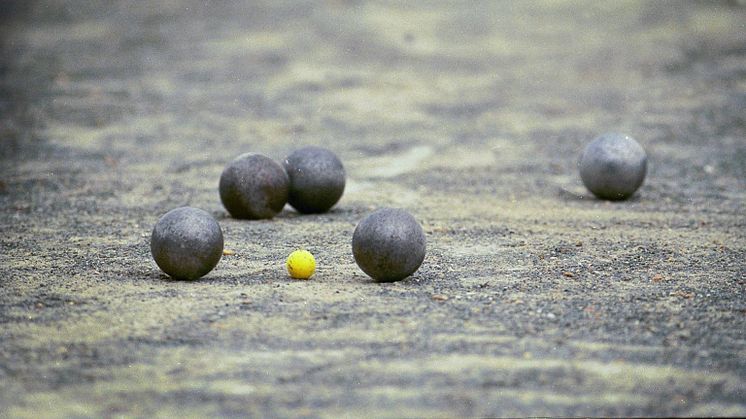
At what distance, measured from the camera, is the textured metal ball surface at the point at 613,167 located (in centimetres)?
1317

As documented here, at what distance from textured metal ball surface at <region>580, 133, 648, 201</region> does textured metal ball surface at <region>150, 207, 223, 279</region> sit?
626 centimetres

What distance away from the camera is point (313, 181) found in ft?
40.3

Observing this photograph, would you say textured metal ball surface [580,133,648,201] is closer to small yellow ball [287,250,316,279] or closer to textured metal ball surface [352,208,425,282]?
textured metal ball surface [352,208,425,282]

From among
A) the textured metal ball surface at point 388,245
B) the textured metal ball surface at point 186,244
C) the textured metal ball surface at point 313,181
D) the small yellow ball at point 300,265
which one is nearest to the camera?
the textured metal ball surface at point 388,245

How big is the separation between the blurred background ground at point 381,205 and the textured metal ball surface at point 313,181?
211 mm

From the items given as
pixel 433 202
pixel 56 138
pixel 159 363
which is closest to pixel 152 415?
pixel 159 363

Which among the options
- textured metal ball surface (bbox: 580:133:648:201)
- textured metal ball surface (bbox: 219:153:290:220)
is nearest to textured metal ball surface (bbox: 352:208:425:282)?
textured metal ball surface (bbox: 219:153:290:220)

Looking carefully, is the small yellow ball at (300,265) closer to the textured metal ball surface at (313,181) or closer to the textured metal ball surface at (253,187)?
the textured metal ball surface at (253,187)

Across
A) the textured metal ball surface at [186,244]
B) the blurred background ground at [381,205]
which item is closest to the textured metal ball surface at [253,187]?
the blurred background ground at [381,205]

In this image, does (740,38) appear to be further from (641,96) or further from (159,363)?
(159,363)

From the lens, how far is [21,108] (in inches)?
798

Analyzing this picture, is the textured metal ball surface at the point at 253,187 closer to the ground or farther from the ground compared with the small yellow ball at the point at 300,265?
farther from the ground

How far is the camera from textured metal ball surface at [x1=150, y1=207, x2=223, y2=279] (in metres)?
8.85

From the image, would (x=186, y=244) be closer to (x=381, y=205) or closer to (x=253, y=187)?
(x=253, y=187)
